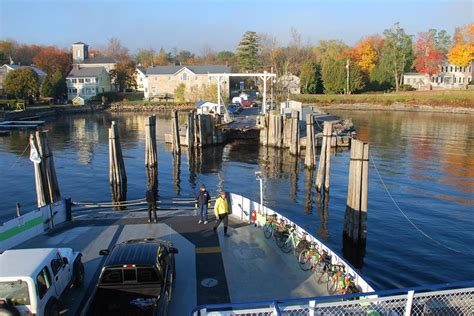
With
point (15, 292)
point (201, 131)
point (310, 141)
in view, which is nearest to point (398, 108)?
point (201, 131)

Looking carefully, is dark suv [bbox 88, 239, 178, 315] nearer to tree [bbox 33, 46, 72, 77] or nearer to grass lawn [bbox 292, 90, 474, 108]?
grass lawn [bbox 292, 90, 474, 108]

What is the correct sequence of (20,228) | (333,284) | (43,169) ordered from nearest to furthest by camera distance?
(333,284) < (20,228) < (43,169)

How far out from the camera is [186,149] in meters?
47.0

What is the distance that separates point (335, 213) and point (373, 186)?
7254 millimetres

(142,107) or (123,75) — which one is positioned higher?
(123,75)

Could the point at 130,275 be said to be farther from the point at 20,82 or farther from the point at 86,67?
the point at 86,67

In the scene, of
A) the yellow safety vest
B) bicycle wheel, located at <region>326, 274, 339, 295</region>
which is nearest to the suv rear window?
bicycle wheel, located at <region>326, 274, 339, 295</region>

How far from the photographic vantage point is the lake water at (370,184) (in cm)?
1942

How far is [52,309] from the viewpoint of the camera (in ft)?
31.3

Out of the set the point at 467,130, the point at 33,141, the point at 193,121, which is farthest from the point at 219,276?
the point at 467,130

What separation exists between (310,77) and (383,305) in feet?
343

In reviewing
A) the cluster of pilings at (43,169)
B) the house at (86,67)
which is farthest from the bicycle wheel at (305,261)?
the house at (86,67)

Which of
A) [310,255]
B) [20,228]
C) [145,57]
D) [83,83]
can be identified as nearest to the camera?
[310,255]

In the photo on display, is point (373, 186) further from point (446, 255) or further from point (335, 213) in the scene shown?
point (446, 255)
